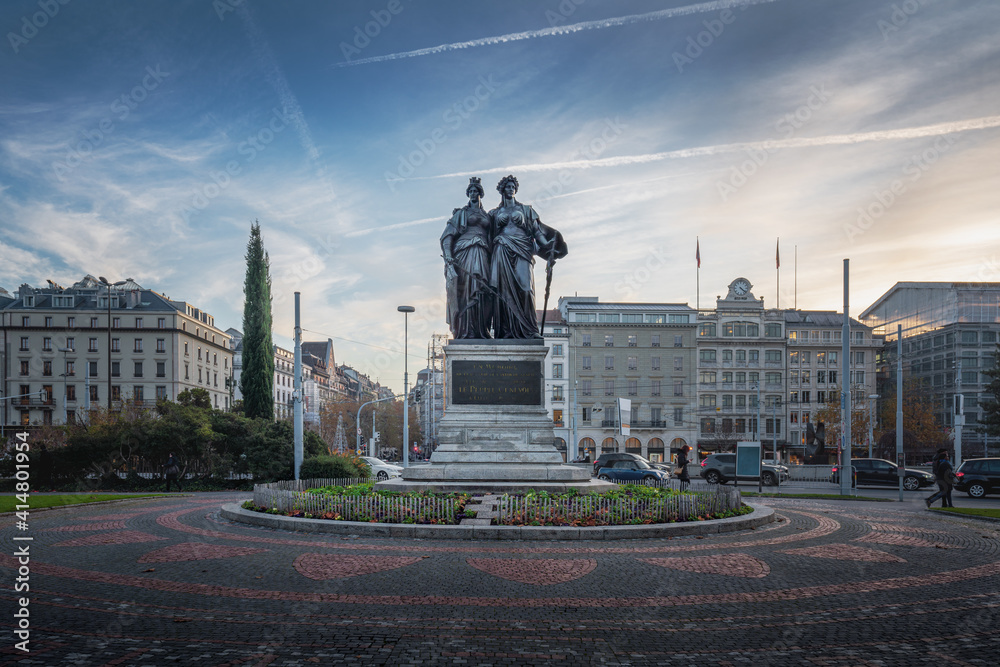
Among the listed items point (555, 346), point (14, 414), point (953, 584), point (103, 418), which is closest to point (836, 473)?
point (953, 584)

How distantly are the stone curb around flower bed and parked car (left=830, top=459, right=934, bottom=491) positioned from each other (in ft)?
72.8

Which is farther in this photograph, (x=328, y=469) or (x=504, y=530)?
(x=328, y=469)

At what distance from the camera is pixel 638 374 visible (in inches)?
3130

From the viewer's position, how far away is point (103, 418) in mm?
36688

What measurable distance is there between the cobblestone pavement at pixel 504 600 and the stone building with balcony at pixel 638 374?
6525 cm

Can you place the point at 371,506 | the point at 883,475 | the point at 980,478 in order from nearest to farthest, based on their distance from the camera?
the point at 371,506 < the point at 980,478 < the point at 883,475

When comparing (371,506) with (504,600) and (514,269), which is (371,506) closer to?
(504,600)

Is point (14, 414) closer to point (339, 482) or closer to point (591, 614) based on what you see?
point (339, 482)

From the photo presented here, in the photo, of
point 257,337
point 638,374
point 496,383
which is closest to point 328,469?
point 496,383

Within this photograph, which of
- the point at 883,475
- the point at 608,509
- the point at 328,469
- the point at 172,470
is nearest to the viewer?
the point at 608,509

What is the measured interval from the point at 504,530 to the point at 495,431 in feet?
16.2

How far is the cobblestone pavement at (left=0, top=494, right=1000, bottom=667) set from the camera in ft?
22.6

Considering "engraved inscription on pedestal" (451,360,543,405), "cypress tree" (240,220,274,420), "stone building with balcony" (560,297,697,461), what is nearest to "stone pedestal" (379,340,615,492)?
"engraved inscription on pedestal" (451,360,543,405)

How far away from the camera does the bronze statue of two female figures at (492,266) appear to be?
19562 millimetres
